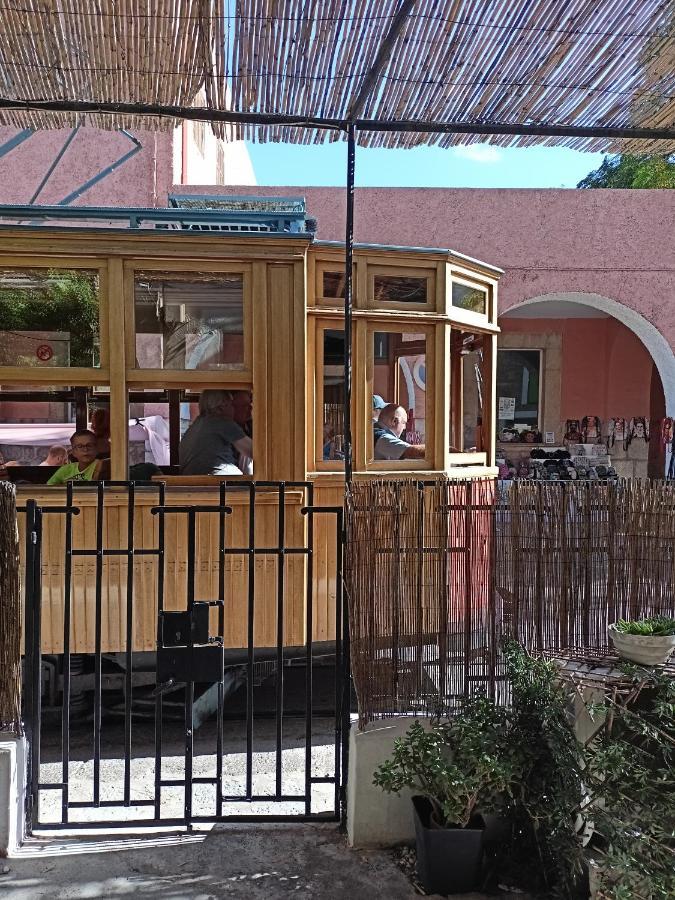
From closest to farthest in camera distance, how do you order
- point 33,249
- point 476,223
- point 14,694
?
point 14,694 < point 33,249 < point 476,223

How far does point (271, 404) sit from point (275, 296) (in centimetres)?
60

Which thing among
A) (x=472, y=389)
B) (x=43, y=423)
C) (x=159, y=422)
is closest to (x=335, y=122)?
(x=472, y=389)

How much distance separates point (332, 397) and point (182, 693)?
2010mm

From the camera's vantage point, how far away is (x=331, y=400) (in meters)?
4.35

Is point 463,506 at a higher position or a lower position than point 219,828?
higher

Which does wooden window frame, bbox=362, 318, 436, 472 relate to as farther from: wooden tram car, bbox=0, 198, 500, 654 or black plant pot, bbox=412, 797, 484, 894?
black plant pot, bbox=412, 797, 484, 894

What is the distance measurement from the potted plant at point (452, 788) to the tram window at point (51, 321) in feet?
8.52

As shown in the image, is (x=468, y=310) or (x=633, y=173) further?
(x=633, y=173)

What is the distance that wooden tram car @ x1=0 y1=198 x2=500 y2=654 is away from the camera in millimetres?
3859

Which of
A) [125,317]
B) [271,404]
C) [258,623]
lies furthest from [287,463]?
[125,317]

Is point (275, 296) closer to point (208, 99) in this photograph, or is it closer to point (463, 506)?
point (208, 99)

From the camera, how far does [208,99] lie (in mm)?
2945

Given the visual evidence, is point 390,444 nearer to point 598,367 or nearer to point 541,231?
point 541,231

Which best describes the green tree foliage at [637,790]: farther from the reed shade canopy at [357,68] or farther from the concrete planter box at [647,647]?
the reed shade canopy at [357,68]
